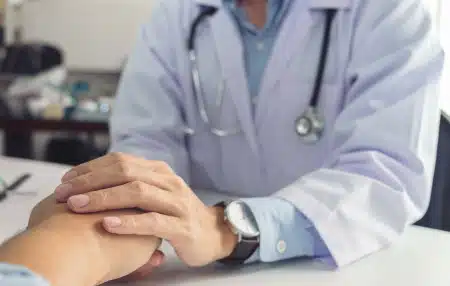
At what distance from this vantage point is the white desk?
27.4 inches

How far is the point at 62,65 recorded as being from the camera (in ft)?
8.17

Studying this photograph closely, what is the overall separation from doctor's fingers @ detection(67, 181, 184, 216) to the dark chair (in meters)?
0.51

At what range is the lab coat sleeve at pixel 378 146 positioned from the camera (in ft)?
2.52

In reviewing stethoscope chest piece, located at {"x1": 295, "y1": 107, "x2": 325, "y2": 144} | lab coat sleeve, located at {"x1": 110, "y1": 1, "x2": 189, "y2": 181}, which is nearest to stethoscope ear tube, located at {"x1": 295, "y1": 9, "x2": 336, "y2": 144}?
stethoscope chest piece, located at {"x1": 295, "y1": 107, "x2": 325, "y2": 144}

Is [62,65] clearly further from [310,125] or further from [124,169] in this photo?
[124,169]

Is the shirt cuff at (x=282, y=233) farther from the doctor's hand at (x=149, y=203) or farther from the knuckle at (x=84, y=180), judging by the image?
the knuckle at (x=84, y=180)

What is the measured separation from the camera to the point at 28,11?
263 cm

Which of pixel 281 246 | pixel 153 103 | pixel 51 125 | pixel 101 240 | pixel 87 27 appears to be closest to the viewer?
pixel 101 240

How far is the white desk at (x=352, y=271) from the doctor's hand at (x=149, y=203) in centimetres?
2

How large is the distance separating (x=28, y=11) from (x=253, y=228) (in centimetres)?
212

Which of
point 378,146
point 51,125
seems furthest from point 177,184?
point 51,125

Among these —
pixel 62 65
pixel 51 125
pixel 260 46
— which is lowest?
pixel 51 125

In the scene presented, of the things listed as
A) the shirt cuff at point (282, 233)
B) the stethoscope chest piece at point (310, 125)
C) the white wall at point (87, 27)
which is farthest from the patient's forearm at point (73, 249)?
the white wall at point (87, 27)

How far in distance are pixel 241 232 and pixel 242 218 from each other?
23mm
